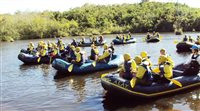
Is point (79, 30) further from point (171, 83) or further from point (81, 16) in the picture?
point (171, 83)

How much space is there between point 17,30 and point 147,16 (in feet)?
72.3

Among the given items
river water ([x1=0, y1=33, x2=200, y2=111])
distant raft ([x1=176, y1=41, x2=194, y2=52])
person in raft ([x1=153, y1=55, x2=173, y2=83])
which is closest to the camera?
river water ([x1=0, y1=33, x2=200, y2=111])

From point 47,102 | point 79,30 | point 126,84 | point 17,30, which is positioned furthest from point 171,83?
point 79,30

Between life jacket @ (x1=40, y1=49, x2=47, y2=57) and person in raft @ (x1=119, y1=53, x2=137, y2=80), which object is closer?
person in raft @ (x1=119, y1=53, x2=137, y2=80)

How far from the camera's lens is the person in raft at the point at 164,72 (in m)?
10.3

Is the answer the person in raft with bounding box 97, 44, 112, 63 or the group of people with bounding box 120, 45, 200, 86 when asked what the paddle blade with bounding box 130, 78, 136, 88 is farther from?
the person in raft with bounding box 97, 44, 112, 63

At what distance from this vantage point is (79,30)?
55062 millimetres

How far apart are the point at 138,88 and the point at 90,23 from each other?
4865 cm

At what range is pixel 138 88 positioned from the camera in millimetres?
9945

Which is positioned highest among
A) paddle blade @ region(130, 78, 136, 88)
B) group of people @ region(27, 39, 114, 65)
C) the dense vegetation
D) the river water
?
the dense vegetation

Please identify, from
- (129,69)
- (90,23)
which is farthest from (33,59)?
(90,23)

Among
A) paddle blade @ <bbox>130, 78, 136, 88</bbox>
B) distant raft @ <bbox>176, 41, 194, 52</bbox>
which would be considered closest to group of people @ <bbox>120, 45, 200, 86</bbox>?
paddle blade @ <bbox>130, 78, 136, 88</bbox>

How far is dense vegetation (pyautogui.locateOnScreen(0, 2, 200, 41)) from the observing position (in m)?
50.1

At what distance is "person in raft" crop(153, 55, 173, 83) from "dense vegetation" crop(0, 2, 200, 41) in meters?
38.4
